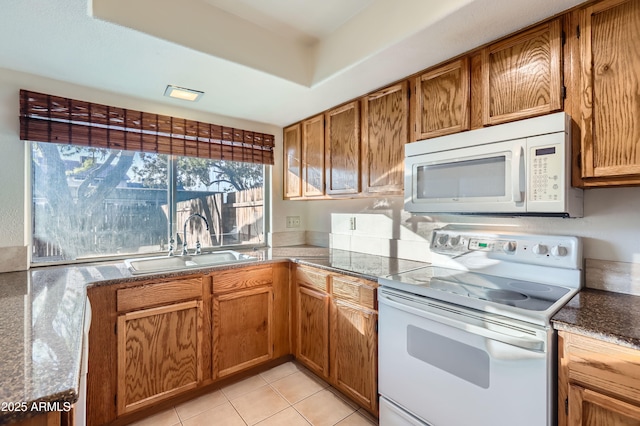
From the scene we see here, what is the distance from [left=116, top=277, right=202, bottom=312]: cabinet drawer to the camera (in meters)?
1.72

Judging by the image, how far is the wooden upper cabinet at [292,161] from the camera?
2.79 meters

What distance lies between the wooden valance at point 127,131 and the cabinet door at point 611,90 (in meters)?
2.34

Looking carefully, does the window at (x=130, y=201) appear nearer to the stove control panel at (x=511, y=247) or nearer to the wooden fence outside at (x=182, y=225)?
the wooden fence outside at (x=182, y=225)

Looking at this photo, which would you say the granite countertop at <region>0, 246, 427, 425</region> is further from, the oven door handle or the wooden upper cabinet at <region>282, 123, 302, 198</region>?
the wooden upper cabinet at <region>282, 123, 302, 198</region>

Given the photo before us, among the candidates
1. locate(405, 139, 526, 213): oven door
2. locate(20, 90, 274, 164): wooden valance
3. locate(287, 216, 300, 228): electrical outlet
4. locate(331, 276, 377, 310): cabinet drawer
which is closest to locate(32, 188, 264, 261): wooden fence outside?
locate(287, 216, 300, 228): electrical outlet

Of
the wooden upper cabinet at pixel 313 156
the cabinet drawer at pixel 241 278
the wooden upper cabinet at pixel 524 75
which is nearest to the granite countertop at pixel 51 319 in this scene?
the cabinet drawer at pixel 241 278

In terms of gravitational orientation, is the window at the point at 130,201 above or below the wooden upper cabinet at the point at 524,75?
below

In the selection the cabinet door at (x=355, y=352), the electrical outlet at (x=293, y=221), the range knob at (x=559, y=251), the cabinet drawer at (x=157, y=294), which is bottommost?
the cabinet door at (x=355, y=352)

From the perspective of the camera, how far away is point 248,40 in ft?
5.69

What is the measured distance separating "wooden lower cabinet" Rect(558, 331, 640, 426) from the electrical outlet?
2.35m

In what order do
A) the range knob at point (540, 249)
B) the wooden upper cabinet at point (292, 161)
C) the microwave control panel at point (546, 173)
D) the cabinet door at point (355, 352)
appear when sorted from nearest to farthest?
the microwave control panel at point (546, 173)
the range knob at point (540, 249)
the cabinet door at point (355, 352)
the wooden upper cabinet at point (292, 161)

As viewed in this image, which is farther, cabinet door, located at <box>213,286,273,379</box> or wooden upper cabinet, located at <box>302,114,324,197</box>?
wooden upper cabinet, located at <box>302,114,324,197</box>

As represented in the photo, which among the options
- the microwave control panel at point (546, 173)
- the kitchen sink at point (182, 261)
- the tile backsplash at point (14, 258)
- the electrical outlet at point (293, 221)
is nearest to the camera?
the microwave control panel at point (546, 173)

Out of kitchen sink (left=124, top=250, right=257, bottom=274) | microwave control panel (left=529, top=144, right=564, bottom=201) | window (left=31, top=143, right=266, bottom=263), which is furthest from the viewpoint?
kitchen sink (left=124, top=250, right=257, bottom=274)
